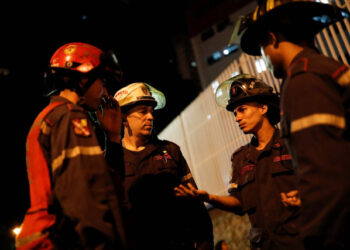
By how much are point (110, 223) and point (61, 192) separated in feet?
1.36

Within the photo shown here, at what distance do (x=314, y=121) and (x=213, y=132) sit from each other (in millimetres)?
6084

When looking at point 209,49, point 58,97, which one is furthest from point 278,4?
point 209,49

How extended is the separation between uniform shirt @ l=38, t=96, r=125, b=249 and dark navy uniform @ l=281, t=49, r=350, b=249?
1286 millimetres

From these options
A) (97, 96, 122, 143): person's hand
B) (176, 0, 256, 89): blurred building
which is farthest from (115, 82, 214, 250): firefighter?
(176, 0, 256, 89): blurred building

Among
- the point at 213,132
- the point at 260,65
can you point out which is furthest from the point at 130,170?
the point at 213,132

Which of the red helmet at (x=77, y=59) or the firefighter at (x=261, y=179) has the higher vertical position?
the red helmet at (x=77, y=59)

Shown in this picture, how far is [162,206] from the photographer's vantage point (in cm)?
373

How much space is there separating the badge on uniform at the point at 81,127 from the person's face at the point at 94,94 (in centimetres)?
47

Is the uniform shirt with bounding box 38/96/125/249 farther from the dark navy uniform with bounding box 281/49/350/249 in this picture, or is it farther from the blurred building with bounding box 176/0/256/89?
the blurred building with bounding box 176/0/256/89

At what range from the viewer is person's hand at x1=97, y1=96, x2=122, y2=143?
10.8ft

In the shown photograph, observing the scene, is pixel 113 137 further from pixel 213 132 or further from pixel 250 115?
pixel 213 132

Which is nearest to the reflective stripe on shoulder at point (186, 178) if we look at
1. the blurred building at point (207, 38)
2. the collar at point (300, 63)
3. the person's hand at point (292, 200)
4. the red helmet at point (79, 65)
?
the person's hand at point (292, 200)

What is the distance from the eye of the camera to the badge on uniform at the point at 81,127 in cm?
231

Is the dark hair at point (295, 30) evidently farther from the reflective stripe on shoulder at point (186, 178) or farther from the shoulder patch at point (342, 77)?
the reflective stripe on shoulder at point (186, 178)
